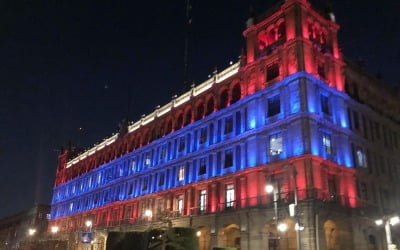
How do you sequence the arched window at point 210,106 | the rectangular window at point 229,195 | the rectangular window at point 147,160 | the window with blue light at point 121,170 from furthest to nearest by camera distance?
the window with blue light at point 121,170 → the rectangular window at point 147,160 → the arched window at point 210,106 → the rectangular window at point 229,195

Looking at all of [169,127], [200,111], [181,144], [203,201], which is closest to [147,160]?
[169,127]

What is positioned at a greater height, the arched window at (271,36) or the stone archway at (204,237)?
the arched window at (271,36)

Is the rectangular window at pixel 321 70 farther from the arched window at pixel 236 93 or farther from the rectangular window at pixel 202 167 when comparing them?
the rectangular window at pixel 202 167

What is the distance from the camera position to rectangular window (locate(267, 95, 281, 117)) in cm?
3945

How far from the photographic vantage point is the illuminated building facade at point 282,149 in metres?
35.0

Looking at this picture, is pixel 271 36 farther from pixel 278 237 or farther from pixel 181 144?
pixel 278 237

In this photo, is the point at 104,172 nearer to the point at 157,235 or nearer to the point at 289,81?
the point at 289,81

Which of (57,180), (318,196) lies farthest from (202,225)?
(57,180)

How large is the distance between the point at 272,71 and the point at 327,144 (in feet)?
32.3

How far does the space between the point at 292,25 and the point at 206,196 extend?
21.6 m

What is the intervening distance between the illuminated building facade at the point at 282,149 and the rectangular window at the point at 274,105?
0.37ft

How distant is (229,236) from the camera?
41.5 meters

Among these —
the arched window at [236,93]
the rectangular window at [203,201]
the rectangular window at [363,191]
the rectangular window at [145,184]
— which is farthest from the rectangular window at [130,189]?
the rectangular window at [363,191]

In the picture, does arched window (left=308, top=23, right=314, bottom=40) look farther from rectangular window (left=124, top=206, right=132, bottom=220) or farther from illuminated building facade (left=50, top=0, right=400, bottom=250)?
rectangular window (left=124, top=206, right=132, bottom=220)
